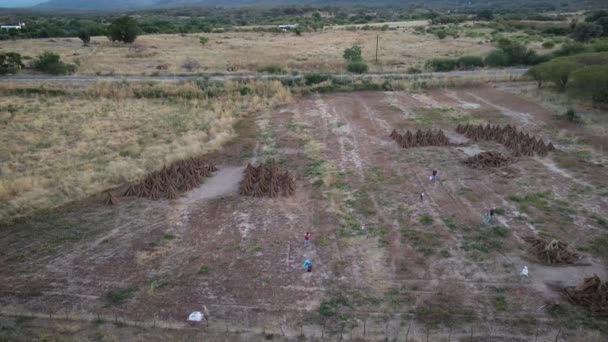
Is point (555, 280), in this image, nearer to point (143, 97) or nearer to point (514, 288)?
point (514, 288)

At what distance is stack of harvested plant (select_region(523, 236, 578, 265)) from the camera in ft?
43.1

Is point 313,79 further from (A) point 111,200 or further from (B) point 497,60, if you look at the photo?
(A) point 111,200

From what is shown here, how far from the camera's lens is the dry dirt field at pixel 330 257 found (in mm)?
10844

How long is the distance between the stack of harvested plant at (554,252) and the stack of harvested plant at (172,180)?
488 inches

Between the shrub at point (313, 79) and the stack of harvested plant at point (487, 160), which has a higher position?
the shrub at point (313, 79)

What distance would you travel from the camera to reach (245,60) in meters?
52.6

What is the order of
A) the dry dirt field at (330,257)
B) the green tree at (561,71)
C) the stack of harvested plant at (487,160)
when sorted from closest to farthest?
the dry dirt field at (330,257) → the stack of harvested plant at (487,160) → the green tree at (561,71)

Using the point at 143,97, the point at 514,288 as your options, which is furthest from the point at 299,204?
the point at 143,97

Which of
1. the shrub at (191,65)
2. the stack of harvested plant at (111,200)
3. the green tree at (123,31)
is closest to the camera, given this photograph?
the stack of harvested plant at (111,200)

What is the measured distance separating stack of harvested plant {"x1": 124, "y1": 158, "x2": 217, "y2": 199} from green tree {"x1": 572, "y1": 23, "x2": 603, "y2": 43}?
60.6 meters

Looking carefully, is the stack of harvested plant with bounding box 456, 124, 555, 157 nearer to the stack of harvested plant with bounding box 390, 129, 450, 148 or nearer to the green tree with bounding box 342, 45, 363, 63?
the stack of harvested plant with bounding box 390, 129, 450, 148

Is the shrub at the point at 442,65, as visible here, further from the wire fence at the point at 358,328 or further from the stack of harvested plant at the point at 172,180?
the wire fence at the point at 358,328

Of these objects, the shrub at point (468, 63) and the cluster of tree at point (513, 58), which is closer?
the shrub at point (468, 63)

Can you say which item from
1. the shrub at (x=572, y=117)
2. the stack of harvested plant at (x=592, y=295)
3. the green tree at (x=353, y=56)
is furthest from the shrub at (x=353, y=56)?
the stack of harvested plant at (x=592, y=295)
